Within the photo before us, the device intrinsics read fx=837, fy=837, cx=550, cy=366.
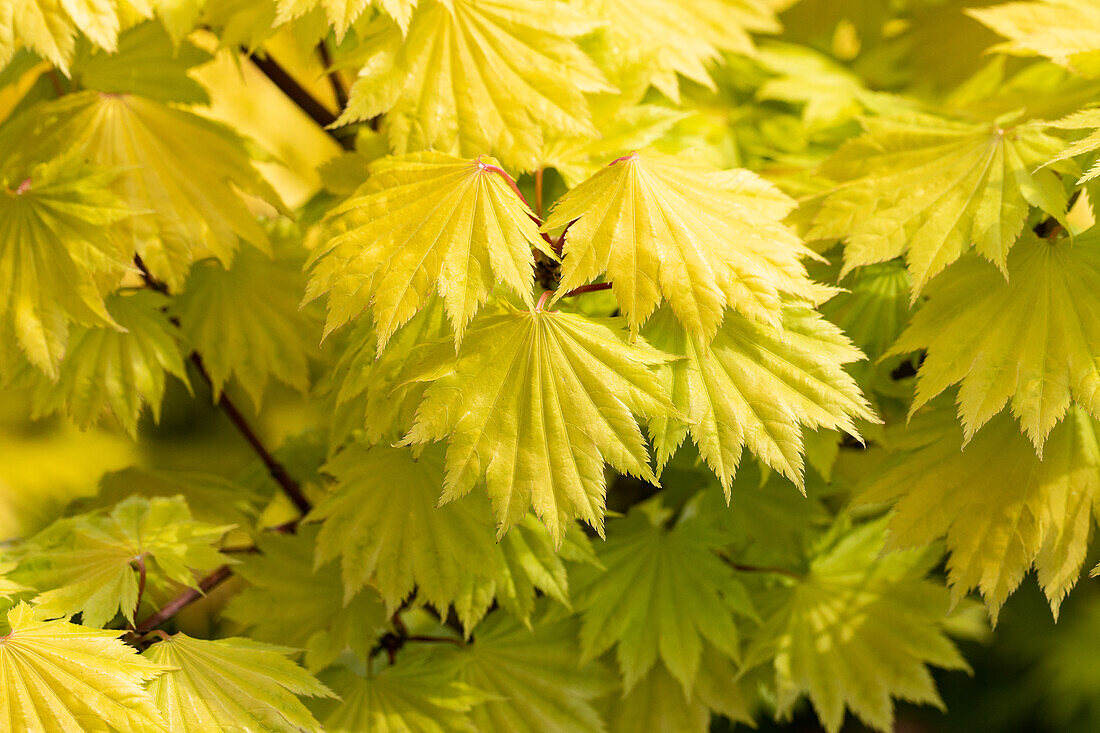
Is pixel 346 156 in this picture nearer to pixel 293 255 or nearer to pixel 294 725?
pixel 293 255

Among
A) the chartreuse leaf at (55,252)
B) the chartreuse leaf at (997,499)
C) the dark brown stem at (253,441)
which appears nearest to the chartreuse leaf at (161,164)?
the chartreuse leaf at (55,252)

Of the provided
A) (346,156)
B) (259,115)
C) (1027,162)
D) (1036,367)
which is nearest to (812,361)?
(1036,367)

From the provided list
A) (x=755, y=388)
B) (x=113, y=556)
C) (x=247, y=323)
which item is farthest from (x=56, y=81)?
(x=755, y=388)

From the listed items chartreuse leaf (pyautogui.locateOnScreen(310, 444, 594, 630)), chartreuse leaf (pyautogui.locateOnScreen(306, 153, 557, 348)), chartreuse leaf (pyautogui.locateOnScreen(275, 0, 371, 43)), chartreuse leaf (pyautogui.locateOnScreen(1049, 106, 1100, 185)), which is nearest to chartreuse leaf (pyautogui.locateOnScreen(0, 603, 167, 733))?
chartreuse leaf (pyautogui.locateOnScreen(310, 444, 594, 630))

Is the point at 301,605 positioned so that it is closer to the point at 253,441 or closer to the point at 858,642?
the point at 253,441

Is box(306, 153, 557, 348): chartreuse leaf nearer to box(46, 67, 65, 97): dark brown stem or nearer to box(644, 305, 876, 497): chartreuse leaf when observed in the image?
box(644, 305, 876, 497): chartreuse leaf
